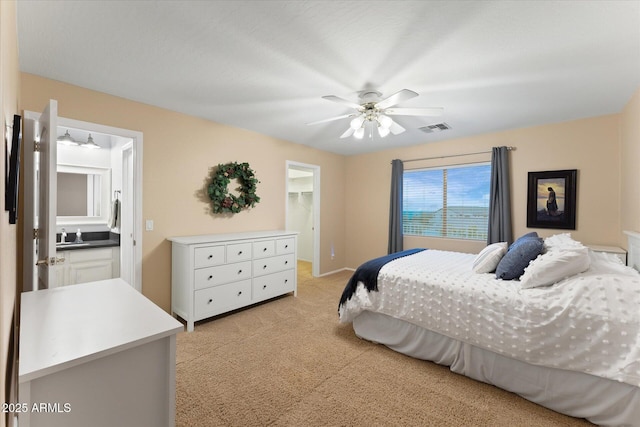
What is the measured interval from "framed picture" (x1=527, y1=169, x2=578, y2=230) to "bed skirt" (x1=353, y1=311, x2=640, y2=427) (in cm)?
255

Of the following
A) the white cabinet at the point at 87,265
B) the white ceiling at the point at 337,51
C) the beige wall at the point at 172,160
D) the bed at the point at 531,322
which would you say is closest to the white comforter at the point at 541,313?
the bed at the point at 531,322

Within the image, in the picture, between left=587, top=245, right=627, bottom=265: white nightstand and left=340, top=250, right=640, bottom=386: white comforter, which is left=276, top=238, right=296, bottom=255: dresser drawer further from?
left=587, top=245, right=627, bottom=265: white nightstand

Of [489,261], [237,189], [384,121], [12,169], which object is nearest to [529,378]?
[489,261]

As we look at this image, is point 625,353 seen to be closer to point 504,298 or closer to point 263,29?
point 504,298

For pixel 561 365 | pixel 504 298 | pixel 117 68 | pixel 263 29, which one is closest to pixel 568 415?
pixel 561 365

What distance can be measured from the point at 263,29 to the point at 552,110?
3.37 meters

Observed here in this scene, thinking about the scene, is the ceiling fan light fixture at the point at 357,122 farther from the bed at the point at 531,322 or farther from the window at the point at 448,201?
the window at the point at 448,201

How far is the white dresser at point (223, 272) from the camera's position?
3.02m

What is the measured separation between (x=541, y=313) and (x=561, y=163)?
9.12 feet

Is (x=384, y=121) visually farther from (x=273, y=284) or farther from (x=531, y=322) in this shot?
(x=273, y=284)

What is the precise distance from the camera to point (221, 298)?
325cm

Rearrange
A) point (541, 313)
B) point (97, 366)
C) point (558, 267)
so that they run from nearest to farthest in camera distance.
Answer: point (97, 366) → point (541, 313) → point (558, 267)

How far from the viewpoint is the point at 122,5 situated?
5.29 feet

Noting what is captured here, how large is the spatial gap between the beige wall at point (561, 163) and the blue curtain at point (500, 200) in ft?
0.43
